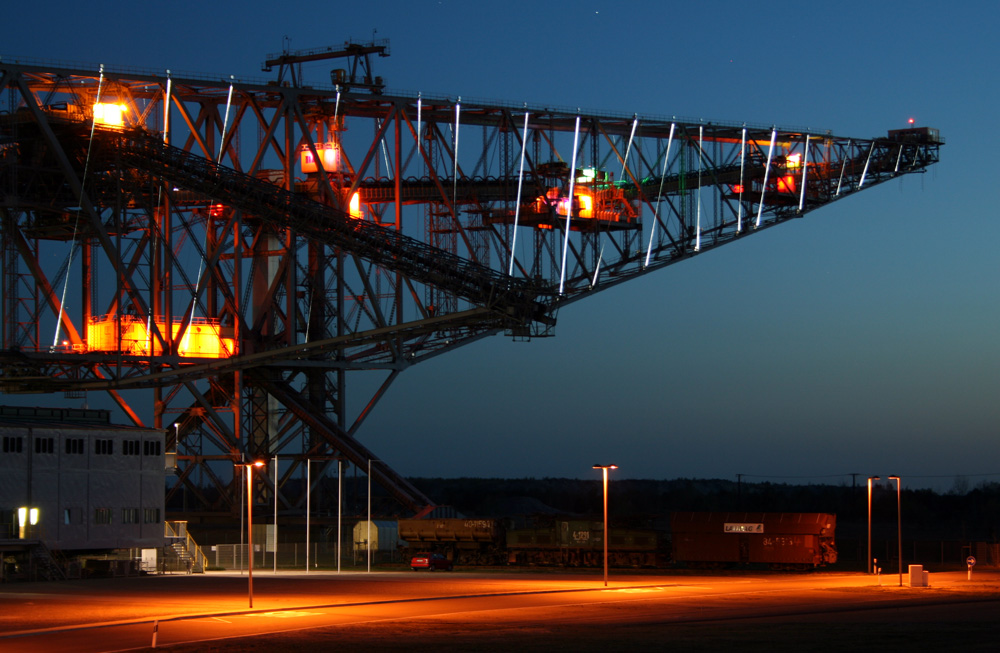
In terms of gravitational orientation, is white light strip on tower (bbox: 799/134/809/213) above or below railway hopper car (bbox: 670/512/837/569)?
above

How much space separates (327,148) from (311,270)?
303 inches

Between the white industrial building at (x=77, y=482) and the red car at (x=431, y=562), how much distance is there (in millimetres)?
13417

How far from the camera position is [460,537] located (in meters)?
75.1

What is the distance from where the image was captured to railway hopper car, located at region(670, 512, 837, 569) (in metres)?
65.7

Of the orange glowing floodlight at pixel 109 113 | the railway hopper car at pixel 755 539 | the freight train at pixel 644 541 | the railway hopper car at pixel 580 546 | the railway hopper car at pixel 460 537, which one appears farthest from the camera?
the railway hopper car at pixel 460 537

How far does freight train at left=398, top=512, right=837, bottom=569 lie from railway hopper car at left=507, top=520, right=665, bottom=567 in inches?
2.1

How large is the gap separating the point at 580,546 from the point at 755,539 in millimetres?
9868

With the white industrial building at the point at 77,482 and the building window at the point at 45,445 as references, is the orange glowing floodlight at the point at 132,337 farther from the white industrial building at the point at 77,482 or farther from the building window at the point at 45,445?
the building window at the point at 45,445

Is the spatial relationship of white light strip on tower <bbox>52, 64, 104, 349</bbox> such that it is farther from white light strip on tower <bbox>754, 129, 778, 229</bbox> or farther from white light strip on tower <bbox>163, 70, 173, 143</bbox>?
white light strip on tower <bbox>754, 129, 778, 229</bbox>

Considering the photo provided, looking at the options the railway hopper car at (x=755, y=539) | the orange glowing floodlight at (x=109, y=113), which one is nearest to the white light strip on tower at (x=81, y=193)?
the orange glowing floodlight at (x=109, y=113)

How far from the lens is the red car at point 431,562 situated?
2749 inches

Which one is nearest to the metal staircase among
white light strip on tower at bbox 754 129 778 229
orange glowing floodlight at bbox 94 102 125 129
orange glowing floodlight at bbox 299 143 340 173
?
orange glowing floodlight at bbox 94 102 125 129

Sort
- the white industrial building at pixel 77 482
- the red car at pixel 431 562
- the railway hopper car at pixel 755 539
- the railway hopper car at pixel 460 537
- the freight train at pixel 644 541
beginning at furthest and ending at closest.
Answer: the railway hopper car at pixel 460 537 → the red car at pixel 431 562 → the freight train at pixel 644 541 → the railway hopper car at pixel 755 539 → the white industrial building at pixel 77 482

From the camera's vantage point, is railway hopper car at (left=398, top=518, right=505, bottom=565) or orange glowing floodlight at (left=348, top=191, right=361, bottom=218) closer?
railway hopper car at (left=398, top=518, right=505, bottom=565)
